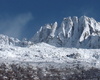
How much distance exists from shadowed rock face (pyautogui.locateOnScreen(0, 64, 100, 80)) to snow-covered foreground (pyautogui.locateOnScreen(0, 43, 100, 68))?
13.4 ft

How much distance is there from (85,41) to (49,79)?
6292 centimetres

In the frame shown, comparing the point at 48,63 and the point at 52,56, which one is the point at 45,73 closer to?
the point at 48,63

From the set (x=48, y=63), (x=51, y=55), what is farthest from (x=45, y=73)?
(x=51, y=55)

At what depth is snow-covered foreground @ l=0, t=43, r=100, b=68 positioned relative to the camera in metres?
151

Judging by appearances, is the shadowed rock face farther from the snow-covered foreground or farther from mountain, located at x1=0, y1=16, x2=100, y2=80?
the snow-covered foreground

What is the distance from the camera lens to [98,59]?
160m

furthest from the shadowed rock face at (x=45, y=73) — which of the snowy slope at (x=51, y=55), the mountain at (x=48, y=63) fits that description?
the snowy slope at (x=51, y=55)

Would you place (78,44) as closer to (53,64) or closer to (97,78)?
(53,64)

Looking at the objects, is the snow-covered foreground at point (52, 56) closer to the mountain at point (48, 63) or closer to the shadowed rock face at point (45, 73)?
the mountain at point (48, 63)

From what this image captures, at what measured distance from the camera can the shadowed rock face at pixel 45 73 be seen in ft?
445

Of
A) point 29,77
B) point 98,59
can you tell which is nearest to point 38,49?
point 98,59

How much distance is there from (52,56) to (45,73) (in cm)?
2301

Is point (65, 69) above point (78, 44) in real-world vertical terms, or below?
below

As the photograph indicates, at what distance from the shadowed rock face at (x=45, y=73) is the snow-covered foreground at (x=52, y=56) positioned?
407cm
